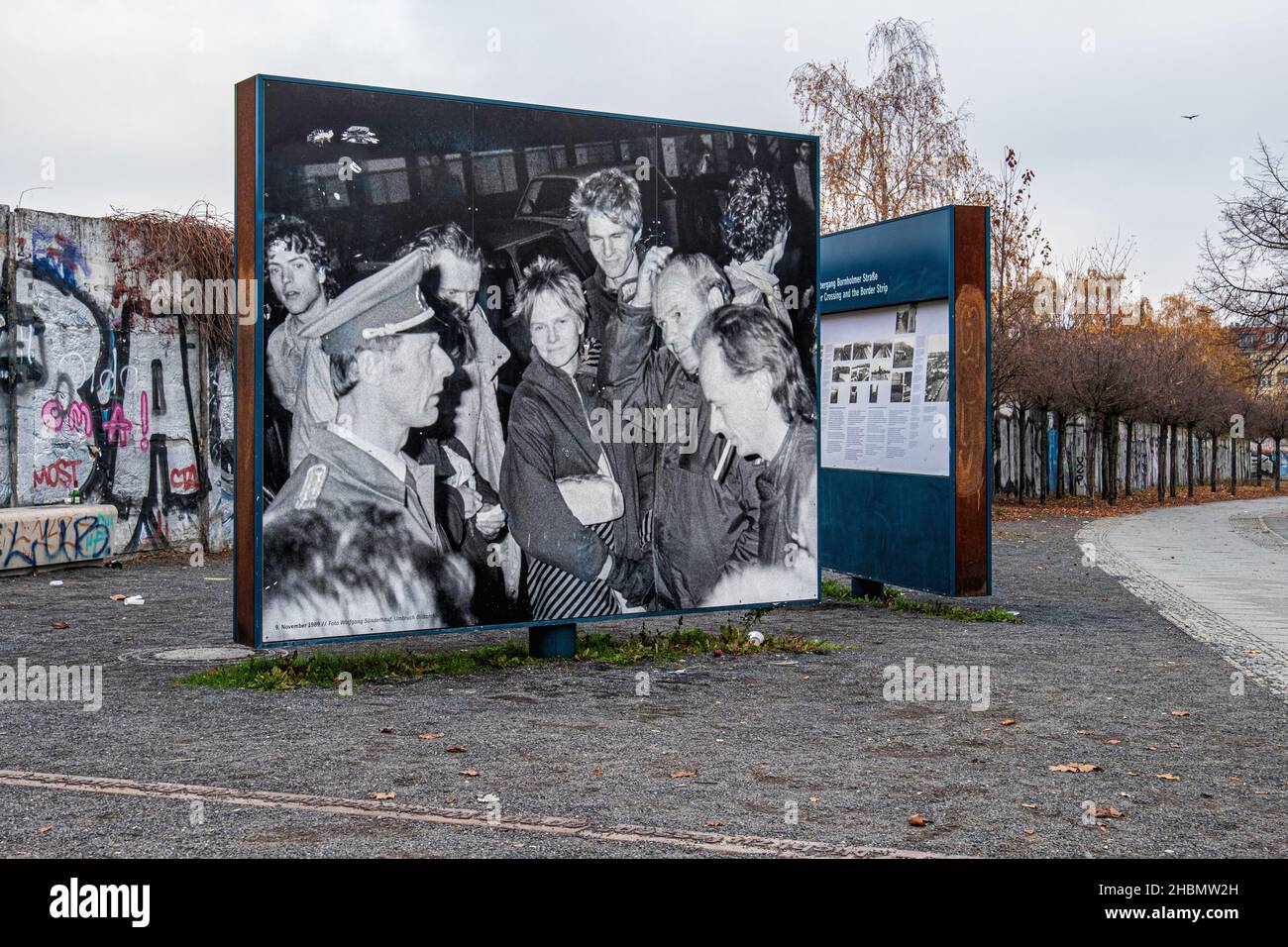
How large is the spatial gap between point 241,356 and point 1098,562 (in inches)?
536

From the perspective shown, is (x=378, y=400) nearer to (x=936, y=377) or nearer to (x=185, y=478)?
→ (x=936, y=377)

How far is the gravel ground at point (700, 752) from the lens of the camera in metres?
5.45

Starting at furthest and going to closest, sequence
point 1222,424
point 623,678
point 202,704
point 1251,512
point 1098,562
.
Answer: point 1222,424 → point 1251,512 → point 1098,562 → point 623,678 → point 202,704

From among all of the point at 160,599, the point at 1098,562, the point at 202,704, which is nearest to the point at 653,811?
the point at 202,704

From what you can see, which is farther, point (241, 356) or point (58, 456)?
point (58, 456)

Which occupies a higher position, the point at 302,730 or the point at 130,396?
the point at 130,396

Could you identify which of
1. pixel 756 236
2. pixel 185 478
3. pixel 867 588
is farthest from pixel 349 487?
pixel 185 478

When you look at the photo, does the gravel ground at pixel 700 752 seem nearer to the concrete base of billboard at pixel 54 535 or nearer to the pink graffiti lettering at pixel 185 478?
the concrete base of billboard at pixel 54 535

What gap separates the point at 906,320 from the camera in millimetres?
12914

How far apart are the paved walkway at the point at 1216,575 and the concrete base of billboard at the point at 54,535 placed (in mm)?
12062

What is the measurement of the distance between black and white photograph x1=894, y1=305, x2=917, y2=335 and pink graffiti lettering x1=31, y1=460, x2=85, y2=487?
10315 millimetres

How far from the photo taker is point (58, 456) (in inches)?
661

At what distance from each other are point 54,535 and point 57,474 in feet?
3.91

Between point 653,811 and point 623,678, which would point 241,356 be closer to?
point 623,678
